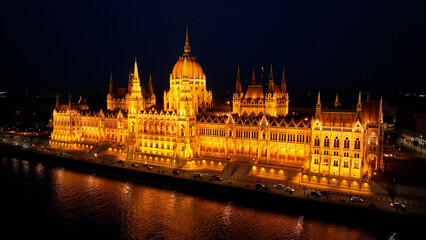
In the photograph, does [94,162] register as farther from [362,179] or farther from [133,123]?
[362,179]

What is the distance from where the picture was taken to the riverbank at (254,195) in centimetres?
5597

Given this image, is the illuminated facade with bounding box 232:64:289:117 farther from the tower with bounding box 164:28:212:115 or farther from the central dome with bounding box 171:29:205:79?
the central dome with bounding box 171:29:205:79

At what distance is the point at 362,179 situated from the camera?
64.4 m

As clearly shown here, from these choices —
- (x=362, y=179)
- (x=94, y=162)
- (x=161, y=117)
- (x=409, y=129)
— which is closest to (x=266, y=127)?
(x=362, y=179)

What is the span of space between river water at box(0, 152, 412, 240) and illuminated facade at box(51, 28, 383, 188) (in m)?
13.4

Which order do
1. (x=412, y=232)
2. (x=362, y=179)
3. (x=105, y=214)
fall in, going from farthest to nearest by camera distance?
(x=362, y=179) < (x=105, y=214) < (x=412, y=232)

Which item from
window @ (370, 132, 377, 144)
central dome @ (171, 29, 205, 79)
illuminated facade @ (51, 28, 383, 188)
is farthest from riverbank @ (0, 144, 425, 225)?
central dome @ (171, 29, 205, 79)

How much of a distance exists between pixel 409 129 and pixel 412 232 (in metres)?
77.7

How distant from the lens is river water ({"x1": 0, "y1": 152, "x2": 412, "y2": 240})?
52.3 metres

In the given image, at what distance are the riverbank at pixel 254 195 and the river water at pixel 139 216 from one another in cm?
185

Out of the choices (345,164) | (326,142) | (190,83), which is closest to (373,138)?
A: (345,164)

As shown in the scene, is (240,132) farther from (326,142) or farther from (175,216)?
(175,216)

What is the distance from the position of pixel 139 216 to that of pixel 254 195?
75.5 ft

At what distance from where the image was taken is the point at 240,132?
81.6 m
